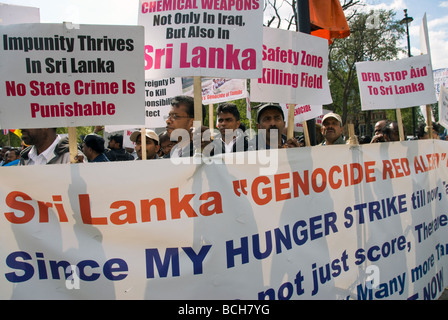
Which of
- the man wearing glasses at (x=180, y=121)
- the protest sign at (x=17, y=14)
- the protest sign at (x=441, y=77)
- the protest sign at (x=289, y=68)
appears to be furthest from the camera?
the protest sign at (x=441, y=77)

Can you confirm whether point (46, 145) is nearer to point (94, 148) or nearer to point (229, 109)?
point (94, 148)

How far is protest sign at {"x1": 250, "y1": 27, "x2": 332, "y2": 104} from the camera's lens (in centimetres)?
294

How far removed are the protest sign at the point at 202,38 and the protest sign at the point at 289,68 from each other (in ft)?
1.42

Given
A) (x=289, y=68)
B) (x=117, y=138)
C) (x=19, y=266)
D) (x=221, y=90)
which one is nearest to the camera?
(x=19, y=266)

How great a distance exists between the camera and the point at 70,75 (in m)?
2.13

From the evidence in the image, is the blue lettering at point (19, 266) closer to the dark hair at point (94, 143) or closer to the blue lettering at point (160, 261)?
the blue lettering at point (160, 261)

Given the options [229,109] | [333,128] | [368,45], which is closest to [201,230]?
[229,109]

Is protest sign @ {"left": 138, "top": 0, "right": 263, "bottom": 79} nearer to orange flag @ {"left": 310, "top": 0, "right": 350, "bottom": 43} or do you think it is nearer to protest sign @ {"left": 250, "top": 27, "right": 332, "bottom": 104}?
protest sign @ {"left": 250, "top": 27, "right": 332, "bottom": 104}

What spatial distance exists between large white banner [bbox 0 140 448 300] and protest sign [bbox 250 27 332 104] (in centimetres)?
58

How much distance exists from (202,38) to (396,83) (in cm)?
236

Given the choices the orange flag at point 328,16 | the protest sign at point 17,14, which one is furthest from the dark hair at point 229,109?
the protest sign at point 17,14

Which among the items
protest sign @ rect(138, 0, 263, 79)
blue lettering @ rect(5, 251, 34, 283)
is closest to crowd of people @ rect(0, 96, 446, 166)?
protest sign @ rect(138, 0, 263, 79)

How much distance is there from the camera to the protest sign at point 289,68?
2.94m
